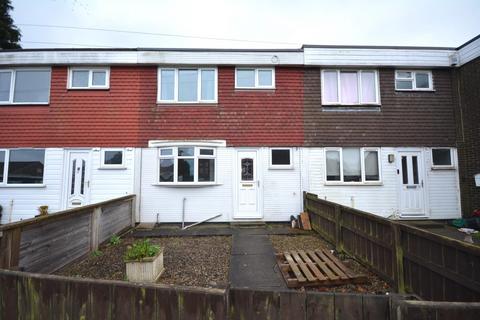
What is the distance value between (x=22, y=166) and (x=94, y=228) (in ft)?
18.3

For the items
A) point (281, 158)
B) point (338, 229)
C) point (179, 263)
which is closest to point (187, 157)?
point (281, 158)

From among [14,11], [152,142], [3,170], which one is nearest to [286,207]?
[152,142]

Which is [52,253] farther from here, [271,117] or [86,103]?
[271,117]

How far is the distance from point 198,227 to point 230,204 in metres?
1.32

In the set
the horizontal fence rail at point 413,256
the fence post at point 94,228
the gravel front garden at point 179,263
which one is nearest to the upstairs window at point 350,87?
the horizontal fence rail at point 413,256

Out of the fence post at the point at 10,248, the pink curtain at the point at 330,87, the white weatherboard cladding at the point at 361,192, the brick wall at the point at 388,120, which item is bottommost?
the fence post at the point at 10,248

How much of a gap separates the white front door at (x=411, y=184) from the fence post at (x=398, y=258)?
21.0ft

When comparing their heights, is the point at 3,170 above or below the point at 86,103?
below

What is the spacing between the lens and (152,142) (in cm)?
900

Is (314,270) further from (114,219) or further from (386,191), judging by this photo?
(386,191)

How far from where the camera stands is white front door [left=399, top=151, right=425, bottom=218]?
29.9 ft

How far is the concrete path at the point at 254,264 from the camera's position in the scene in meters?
4.06

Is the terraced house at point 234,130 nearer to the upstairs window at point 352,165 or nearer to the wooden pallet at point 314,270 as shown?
the upstairs window at point 352,165

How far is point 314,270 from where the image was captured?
4.29m
